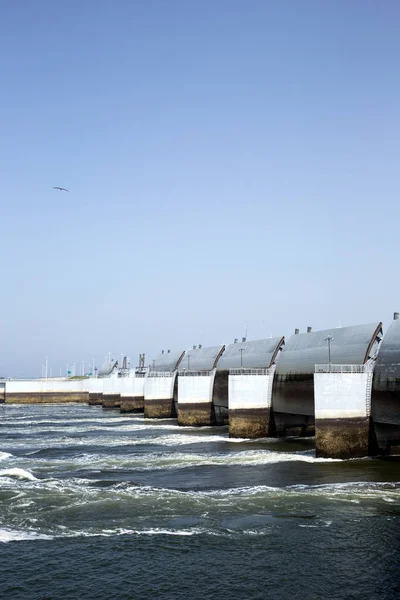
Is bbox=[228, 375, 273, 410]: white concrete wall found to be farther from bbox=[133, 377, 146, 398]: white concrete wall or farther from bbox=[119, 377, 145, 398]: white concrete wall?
bbox=[119, 377, 145, 398]: white concrete wall

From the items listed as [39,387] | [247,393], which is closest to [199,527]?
[247,393]

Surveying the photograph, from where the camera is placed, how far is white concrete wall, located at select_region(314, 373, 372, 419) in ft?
137

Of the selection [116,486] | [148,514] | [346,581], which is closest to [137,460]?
[116,486]

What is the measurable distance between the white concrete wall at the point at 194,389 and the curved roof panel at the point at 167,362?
30997 millimetres

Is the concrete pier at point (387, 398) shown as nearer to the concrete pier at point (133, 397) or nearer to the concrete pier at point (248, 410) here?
the concrete pier at point (248, 410)

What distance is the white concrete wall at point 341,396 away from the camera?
41812mm

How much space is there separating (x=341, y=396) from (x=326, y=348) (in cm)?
1408

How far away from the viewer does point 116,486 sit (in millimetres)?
33688

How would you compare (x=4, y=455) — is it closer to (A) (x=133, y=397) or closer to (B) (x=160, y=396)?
(B) (x=160, y=396)

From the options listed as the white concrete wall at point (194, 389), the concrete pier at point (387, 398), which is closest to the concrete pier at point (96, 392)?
the white concrete wall at point (194, 389)

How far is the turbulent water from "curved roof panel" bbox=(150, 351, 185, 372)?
192 ft

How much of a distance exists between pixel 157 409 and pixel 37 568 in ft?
215

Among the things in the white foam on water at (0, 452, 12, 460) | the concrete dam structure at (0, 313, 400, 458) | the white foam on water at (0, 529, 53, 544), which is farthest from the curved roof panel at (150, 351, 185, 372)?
the white foam on water at (0, 529, 53, 544)

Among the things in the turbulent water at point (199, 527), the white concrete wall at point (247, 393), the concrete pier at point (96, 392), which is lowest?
the turbulent water at point (199, 527)
